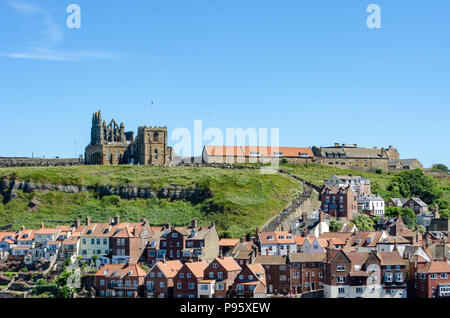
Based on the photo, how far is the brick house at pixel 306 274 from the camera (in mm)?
80250

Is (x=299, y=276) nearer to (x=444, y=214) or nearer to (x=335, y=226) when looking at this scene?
(x=335, y=226)

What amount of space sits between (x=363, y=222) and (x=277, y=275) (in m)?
28.4

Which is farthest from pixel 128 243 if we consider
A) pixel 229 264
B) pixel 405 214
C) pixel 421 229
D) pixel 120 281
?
pixel 405 214

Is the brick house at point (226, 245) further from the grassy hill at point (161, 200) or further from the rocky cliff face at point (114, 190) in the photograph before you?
the rocky cliff face at point (114, 190)

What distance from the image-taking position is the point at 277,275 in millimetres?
80562

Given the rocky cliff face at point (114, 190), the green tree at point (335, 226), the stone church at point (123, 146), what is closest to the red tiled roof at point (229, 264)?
the green tree at point (335, 226)

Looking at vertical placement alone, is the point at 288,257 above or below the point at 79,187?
below

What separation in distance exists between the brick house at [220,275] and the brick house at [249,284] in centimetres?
78

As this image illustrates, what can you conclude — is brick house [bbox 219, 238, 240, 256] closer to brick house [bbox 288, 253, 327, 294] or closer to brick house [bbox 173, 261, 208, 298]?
brick house [bbox 288, 253, 327, 294]

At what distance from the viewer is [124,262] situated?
88688mm

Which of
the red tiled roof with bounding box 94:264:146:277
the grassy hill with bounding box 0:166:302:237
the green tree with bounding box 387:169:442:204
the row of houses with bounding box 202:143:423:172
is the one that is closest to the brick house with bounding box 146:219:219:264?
the red tiled roof with bounding box 94:264:146:277
